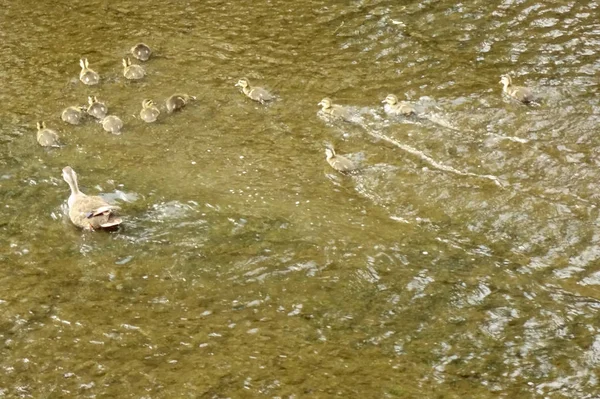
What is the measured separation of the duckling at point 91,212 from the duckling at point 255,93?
7.49 ft

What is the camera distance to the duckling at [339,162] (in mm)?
7395

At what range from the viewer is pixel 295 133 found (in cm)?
807

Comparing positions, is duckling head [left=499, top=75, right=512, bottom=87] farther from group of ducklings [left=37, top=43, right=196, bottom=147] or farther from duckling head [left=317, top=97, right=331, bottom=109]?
group of ducklings [left=37, top=43, right=196, bottom=147]

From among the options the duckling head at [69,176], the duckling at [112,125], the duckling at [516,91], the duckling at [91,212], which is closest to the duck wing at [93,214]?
the duckling at [91,212]

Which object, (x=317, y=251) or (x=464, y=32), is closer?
(x=317, y=251)

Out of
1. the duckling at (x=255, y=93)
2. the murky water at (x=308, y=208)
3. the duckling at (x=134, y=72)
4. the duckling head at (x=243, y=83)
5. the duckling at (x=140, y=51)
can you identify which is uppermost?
the duckling at (x=140, y=51)

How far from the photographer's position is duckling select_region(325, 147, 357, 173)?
291 inches

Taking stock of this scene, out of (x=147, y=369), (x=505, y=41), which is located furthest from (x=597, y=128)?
(x=147, y=369)

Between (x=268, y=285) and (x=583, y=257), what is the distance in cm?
243

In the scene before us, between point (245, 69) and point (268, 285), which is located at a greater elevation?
point (245, 69)

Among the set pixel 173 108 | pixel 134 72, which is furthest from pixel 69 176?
pixel 134 72

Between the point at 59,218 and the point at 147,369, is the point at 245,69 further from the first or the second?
the point at 147,369

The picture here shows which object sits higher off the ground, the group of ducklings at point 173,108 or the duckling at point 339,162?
the group of ducklings at point 173,108

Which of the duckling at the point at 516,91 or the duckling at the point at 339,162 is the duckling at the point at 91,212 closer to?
the duckling at the point at 339,162
